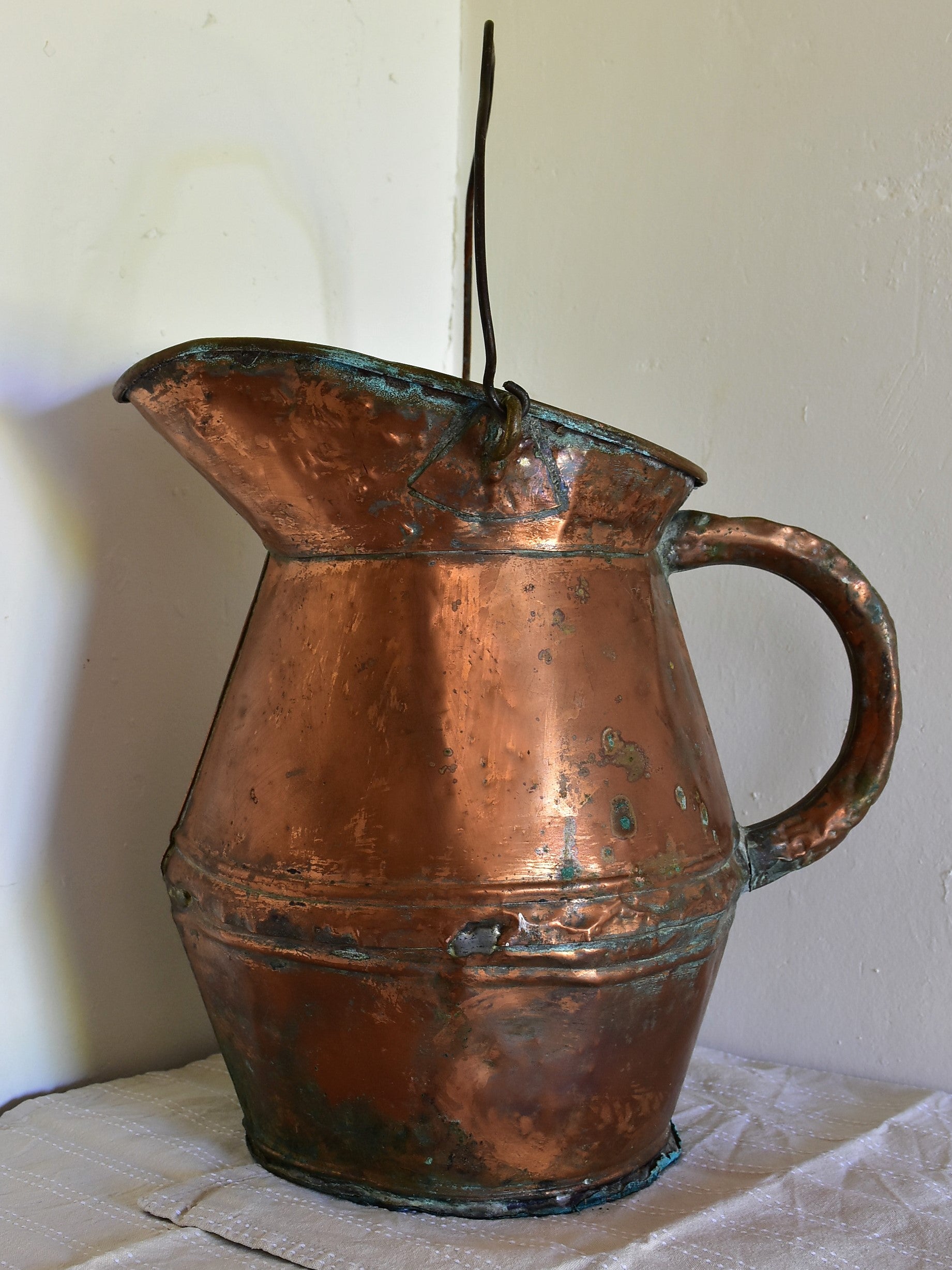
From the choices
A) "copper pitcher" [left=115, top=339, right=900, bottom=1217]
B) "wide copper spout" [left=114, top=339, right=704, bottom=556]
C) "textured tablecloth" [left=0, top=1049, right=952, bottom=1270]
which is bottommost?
"textured tablecloth" [left=0, top=1049, right=952, bottom=1270]

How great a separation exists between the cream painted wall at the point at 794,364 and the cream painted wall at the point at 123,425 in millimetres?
231

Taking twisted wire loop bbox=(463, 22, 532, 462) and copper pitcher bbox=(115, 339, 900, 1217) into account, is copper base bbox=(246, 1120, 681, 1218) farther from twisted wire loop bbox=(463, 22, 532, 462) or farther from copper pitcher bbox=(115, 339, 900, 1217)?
twisted wire loop bbox=(463, 22, 532, 462)

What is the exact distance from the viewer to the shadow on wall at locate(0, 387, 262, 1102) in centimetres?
76

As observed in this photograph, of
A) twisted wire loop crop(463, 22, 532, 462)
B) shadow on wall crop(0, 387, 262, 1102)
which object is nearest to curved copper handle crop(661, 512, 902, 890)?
twisted wire loop crop(463, 22, 532, 462)

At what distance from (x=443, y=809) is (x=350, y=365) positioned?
23cm

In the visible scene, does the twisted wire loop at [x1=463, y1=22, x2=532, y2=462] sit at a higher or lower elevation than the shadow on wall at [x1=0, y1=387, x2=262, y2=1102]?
higher

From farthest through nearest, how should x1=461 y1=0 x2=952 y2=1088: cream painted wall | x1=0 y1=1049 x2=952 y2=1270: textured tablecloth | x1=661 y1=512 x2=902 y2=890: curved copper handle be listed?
x1=461 y1=0 x2=952 y2=1088: cream painted wall < x1=661 y1=512 x2=902 y2=890: curved copper handle < x1=0 y1=1049 x2=952 y2=1270: textured tablecloth

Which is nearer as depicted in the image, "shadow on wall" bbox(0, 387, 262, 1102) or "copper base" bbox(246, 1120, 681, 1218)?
"copper base" bbox(246, 1120, 681, 1218)

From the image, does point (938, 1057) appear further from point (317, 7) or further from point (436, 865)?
point (317, 7)

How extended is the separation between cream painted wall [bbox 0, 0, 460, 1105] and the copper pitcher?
15cm

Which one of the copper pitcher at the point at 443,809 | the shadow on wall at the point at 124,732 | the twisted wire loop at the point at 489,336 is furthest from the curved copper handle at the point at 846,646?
the shadow on wall at the point at 124,732

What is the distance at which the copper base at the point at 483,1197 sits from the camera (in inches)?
23.7

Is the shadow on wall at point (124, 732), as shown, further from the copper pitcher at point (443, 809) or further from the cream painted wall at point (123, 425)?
the copper pitcher at point (443, 809)

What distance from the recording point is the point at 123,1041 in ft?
2.64
